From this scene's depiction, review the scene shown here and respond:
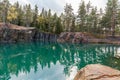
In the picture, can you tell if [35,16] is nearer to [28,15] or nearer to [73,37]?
[28,15]

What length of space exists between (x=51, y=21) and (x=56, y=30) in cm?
761

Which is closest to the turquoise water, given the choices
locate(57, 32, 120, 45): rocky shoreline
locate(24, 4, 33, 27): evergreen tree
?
locate(57, 32, 120, 45): rocky shoreline

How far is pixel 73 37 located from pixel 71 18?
60.3ft

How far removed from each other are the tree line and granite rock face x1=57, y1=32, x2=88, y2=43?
883cm

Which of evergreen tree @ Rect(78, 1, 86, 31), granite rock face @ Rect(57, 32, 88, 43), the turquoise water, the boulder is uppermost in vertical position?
evergreen tree @ Rect(78, 1, 86, 31)

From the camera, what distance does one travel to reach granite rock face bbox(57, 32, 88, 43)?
252 ft

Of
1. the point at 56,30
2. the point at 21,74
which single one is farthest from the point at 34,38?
the point at 21,74

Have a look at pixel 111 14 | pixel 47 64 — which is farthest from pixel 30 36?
pixel 47 64

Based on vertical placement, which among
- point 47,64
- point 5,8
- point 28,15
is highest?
point 5,8

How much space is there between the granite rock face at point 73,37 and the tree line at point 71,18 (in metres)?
8.83

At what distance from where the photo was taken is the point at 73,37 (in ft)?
266

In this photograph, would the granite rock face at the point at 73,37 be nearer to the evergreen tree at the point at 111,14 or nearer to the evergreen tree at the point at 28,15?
the evergreen tree at the point at 111,14

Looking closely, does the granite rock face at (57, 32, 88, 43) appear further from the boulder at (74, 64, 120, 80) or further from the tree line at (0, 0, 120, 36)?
the boulder at (74, 64, 120, 80)

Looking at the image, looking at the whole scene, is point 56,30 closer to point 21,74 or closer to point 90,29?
point 90,29
